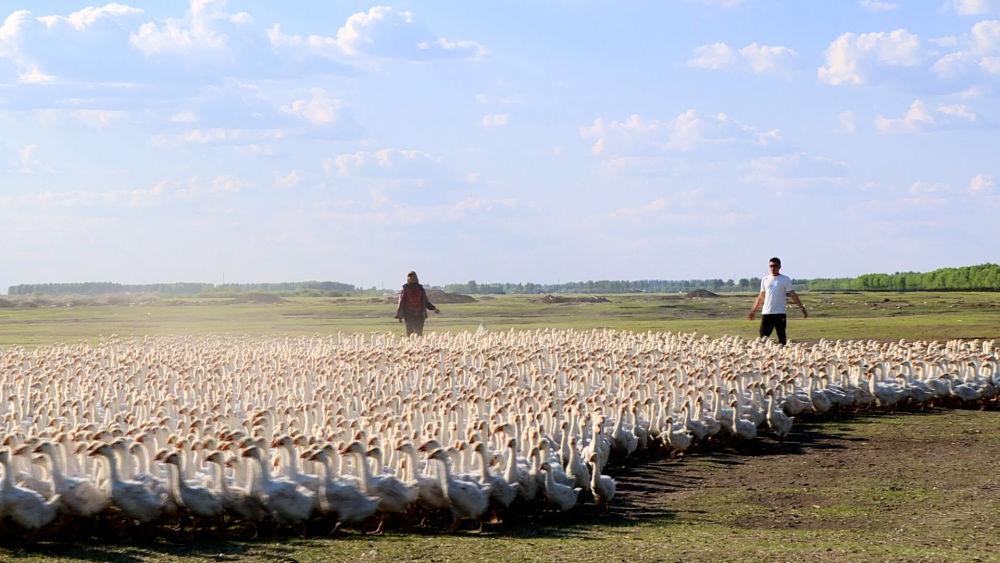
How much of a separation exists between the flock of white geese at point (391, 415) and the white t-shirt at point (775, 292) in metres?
0.87

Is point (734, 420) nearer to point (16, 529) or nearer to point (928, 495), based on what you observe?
point (928, 495)

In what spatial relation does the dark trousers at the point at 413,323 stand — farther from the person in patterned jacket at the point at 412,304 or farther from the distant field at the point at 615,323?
the distant field at the point at 615,323

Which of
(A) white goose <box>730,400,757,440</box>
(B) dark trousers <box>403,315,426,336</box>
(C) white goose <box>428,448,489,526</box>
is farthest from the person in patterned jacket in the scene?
(C) white goose <box>428,448,489,526</box>

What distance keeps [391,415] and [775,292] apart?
13.1 m

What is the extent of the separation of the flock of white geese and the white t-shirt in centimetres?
87

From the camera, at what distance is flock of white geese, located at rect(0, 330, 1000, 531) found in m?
11.5

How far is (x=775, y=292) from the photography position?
2677cm

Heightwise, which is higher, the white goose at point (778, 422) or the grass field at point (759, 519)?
the white goose at point (778, 422)

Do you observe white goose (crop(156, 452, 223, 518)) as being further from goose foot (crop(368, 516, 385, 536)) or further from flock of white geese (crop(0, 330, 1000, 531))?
goose foot (crop(368, 516, 385, 536))

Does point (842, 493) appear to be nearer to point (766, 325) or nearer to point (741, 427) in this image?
point (741, 427)

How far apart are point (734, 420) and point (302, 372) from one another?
8.03 meters

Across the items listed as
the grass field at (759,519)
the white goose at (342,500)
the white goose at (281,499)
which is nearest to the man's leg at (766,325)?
the grass field at (759,519)

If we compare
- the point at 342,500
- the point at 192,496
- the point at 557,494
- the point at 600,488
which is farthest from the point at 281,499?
the point at 600,488

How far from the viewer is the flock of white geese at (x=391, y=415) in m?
11.5
